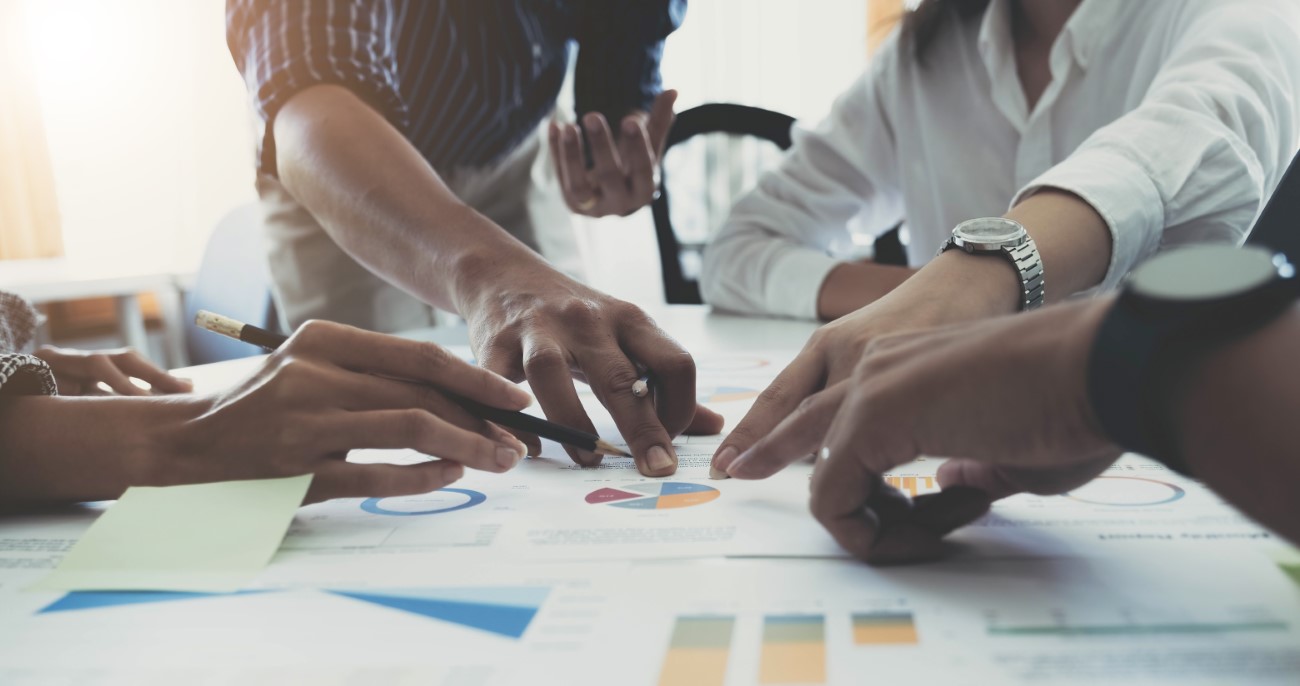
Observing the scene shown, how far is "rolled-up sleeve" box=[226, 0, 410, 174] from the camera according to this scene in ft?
3.11

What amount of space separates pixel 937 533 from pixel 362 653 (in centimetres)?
25

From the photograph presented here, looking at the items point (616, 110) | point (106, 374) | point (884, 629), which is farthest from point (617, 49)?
point (884, 629)

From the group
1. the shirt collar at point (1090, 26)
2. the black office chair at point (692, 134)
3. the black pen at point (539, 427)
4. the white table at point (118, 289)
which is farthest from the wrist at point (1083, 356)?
the white table at point (118, 289)

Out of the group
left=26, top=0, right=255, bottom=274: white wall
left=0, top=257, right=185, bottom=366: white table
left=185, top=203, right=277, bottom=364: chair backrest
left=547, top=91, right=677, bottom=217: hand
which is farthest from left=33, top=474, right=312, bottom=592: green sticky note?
left=26, top=0, right=255, bottom=274: white wall

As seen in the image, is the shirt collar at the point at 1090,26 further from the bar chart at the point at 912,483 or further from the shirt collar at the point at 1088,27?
the bar chart at the point at 912,483

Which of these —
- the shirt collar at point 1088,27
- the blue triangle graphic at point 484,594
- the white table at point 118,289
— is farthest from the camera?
the white table at point 118,289

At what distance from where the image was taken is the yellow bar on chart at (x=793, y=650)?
316 millimetres

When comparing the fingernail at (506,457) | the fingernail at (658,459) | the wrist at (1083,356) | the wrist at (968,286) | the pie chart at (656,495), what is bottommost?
the pie chart at (656,495)

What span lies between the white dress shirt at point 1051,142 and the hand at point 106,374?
0.72 m

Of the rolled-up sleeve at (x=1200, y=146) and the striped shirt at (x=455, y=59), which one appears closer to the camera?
the rolled-up sleeve at (x=1200, y=146)

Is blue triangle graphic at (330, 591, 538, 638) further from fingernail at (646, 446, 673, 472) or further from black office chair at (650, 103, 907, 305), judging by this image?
black office chair at (650, 103, 907, 305)

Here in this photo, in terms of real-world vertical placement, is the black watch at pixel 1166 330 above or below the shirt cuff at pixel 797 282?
above

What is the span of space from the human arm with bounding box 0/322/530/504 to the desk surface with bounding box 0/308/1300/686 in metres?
0.03

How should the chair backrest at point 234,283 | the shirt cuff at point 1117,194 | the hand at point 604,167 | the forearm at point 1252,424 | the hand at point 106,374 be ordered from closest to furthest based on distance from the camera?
the forearm at point 1252,424 < the shirt cuff at point 1117,194 < the hand at point 106,374 < the hand at point 604,167 < the chair backrest at point 234,283
